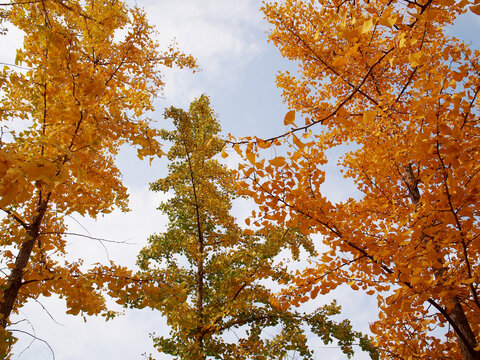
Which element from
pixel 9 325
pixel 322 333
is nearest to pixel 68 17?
pixel 9 325

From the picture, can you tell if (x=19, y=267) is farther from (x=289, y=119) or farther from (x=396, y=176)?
(x=396, y=176)

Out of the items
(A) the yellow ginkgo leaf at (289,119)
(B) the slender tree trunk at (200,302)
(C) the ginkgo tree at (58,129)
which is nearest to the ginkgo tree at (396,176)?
(A) the yellow ginkgo leaf at (289,119)

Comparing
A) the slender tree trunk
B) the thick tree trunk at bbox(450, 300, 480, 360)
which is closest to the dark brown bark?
the slender tree trunk

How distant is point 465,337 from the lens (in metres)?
3.06

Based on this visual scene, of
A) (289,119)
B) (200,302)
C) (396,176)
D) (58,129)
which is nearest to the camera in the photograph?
(289,119)

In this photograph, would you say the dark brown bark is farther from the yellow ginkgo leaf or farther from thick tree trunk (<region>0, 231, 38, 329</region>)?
the yellow ginkgo leaf

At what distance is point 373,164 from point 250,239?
4176mm

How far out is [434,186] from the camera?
2451mm

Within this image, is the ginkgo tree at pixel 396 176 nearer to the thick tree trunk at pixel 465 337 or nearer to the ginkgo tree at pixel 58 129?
the thick tree trunk at pixel 465 337

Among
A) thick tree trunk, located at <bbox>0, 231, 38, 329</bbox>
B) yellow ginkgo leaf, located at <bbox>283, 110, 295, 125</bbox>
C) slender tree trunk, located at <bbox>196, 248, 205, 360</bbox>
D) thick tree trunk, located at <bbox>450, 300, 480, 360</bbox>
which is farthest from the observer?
slender tree trunk, located at <bbox>196, 248, 205, 360</bbox>

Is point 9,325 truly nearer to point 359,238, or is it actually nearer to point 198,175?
point 359,238

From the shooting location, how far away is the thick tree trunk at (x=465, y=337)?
2.77 meters

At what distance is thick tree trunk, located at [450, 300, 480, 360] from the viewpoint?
109 inches

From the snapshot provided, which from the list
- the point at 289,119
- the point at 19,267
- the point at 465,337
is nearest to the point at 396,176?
the point at 465,337
